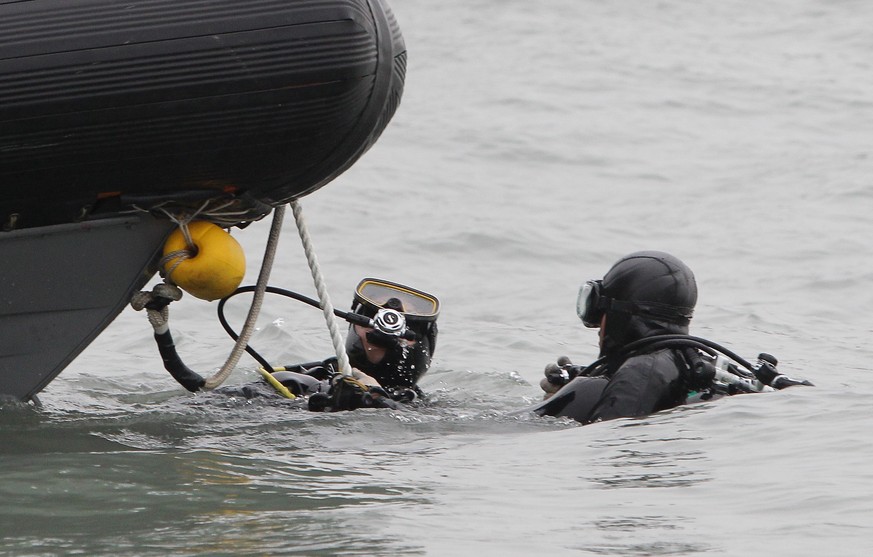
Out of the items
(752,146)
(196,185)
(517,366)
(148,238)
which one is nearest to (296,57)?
(196,185)

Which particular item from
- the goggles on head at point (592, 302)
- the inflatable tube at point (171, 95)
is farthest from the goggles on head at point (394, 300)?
the inflatable tube at point (171, 95)

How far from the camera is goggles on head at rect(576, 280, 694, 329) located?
17.3ft

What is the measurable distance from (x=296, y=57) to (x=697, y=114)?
11.3m

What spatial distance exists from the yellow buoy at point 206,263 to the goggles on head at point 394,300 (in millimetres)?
937

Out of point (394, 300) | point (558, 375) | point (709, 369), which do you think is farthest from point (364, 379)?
point (709, 369)

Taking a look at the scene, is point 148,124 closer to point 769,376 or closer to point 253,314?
point 253,314

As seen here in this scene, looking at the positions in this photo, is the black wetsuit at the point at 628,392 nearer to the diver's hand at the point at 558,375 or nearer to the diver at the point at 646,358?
the diver at the point at 646,358

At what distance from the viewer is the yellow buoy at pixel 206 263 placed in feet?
15.9

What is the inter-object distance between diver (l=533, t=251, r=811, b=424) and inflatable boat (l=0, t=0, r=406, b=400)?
44.8 inches

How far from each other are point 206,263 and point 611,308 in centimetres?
155

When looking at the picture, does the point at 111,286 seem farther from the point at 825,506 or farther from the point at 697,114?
the point at 697,114

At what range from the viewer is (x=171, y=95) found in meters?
4.48

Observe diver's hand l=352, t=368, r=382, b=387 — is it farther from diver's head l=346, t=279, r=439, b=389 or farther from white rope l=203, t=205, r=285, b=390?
white rope l=203, t=205, r=285, b=390

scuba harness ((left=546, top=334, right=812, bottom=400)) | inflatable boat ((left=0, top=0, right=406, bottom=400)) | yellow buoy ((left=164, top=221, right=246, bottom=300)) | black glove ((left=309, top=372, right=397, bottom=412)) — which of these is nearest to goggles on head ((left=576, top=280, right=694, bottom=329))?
scuba harness ((left=546, top=334, right=812, bottom=400))
